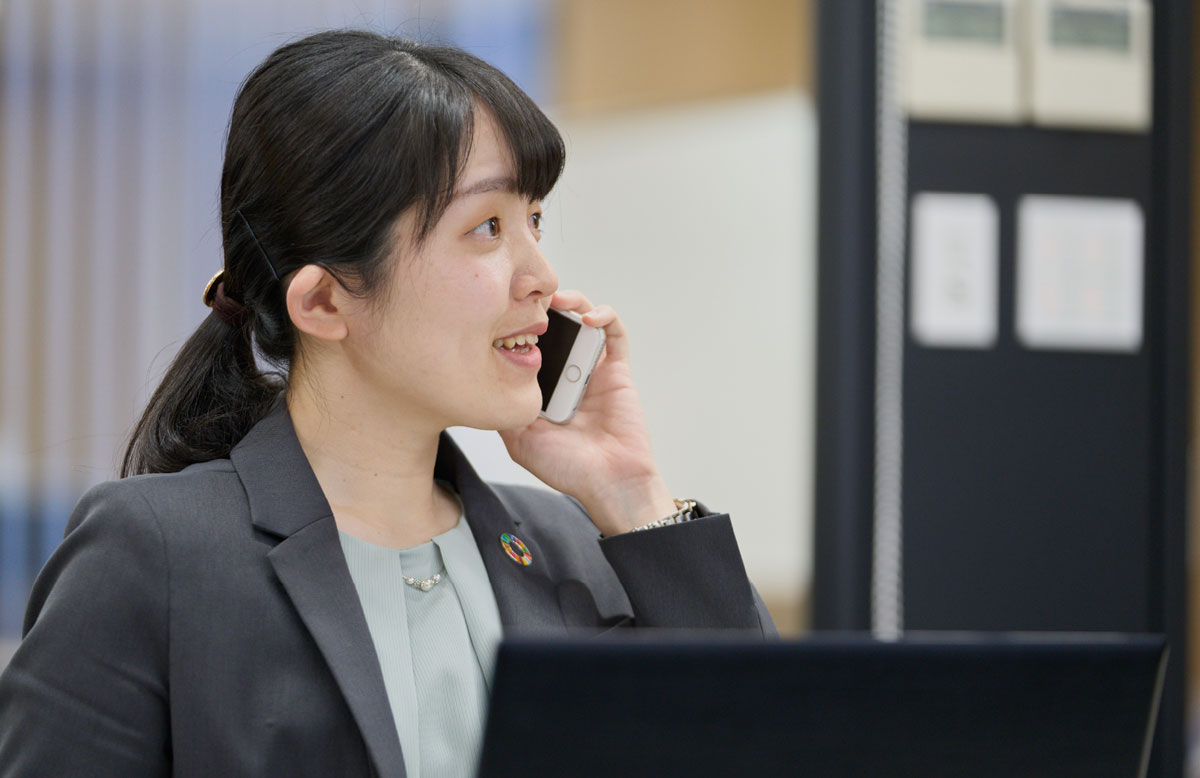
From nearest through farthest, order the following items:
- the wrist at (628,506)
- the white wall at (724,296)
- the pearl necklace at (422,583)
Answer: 1. the pearl necklace at (422,583)
2. the wrist at (628,506)
3. the white wall at (724,296)

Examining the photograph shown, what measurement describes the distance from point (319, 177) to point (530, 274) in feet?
0.76

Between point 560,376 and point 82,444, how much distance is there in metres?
1.97

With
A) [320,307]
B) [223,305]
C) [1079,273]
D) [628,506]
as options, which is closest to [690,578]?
[628,506]

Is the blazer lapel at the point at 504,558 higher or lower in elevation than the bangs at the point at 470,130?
lower

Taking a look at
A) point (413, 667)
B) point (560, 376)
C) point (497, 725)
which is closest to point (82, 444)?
point (560, 376)

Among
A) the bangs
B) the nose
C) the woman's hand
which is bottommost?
the woman's hand

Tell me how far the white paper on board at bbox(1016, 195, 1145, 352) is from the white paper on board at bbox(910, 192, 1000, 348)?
0.20ft

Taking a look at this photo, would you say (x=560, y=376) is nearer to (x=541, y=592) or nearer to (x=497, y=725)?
(x=541, y=592)

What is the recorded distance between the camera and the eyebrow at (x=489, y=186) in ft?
3.90

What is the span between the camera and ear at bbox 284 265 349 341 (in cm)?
120

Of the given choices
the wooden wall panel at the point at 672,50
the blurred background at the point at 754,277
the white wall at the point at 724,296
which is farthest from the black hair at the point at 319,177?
the wooden wall panel at the point at 672,50

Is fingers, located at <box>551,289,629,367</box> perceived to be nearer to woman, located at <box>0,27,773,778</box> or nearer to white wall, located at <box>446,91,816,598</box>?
woman, located at <box>0,27,773,778</box>

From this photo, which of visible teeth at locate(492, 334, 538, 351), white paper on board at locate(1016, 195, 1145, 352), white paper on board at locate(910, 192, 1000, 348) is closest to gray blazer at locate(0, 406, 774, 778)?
visible teeth at locate(492, 334, 538, 351)

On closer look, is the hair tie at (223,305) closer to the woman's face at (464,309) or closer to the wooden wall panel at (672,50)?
the woman's face at (464,309)
